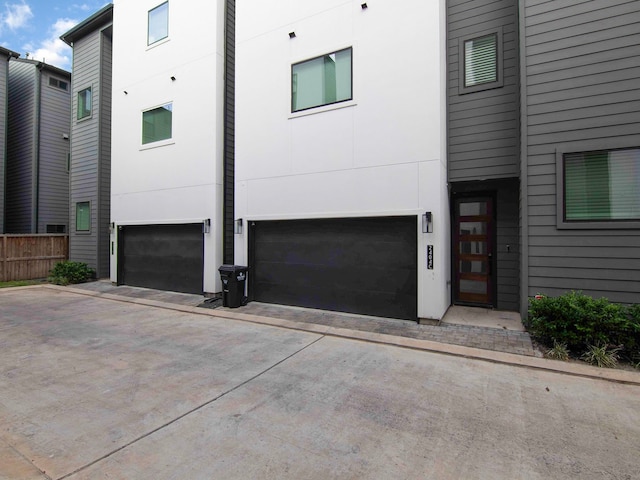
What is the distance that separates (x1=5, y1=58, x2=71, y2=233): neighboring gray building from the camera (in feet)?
49.4

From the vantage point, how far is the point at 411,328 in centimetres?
584

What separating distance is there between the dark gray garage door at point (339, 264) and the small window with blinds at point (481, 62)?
2.96 meters

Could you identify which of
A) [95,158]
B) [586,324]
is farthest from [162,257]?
[586,324]

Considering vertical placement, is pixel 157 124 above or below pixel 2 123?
below

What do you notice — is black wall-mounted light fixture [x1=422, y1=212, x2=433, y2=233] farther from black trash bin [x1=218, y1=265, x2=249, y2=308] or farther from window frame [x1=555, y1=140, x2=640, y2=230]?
black trash bin [x1=218, y1=265, x2=249, y2=308]

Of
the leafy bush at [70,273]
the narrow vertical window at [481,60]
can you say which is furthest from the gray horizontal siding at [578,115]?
the leafy bush at [70,273]

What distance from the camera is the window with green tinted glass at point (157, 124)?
9.84 metres

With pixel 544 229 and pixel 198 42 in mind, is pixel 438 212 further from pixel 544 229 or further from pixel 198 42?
pixel 198 42

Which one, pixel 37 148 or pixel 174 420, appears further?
pixel 37 148

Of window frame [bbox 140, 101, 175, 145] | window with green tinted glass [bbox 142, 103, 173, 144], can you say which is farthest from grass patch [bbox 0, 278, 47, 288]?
window with green tinted glass [bbox 142, 103, 173, 144]

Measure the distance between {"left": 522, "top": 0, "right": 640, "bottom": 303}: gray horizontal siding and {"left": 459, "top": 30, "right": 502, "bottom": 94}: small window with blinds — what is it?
2.42 feet

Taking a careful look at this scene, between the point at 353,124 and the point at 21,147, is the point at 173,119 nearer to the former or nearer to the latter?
the point at 353,124

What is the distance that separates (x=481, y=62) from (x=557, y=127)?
212 cm

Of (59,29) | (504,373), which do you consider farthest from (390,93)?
(59,29)
